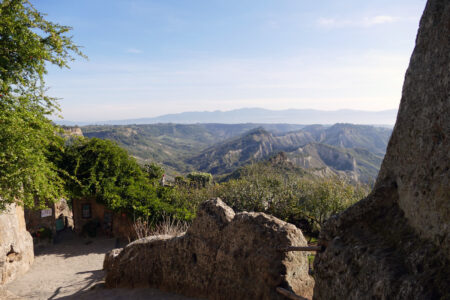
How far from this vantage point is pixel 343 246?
361 cm

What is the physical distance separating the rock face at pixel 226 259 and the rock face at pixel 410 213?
6.28 ft

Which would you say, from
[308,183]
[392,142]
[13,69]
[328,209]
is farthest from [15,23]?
[308,183]

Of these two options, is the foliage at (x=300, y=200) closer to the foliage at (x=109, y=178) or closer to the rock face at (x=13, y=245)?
the foliage at (x=109, y=178)

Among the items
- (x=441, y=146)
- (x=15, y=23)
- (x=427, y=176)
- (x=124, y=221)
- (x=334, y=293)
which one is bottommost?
(x=124, y=221)

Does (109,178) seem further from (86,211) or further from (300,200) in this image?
(300,200)

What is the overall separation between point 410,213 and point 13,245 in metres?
14.5

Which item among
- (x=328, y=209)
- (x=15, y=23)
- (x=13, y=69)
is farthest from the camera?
(x=328, y=209)

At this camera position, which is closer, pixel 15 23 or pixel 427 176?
pixel 427 176

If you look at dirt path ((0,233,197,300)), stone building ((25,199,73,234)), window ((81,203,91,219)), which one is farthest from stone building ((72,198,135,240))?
stone building ((25,199,73,234))

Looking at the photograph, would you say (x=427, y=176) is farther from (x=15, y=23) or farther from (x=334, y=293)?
(x=15, y=23)

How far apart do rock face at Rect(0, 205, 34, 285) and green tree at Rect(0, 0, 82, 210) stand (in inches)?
122

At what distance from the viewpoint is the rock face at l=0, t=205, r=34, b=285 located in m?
11.4

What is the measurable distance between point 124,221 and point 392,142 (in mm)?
16917

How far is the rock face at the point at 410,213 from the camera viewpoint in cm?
266
